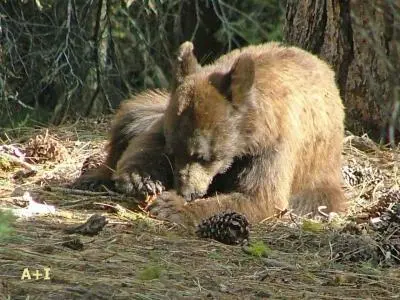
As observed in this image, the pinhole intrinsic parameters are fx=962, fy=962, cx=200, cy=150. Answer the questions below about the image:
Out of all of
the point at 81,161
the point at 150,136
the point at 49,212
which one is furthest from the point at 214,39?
the point at 49,212

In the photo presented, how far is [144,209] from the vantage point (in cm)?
629

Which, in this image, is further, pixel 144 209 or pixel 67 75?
pixel 67 75

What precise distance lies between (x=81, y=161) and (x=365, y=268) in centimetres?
333

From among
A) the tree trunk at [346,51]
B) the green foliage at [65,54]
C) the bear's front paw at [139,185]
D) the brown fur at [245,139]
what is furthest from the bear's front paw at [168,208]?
the tree trunk at [346,51]

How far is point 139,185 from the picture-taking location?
652cm

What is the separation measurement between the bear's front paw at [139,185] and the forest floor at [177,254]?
0.24 ft

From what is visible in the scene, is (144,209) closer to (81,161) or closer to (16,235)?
(16,235)

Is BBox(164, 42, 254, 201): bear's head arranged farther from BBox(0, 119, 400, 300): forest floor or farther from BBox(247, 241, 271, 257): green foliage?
BBox(247, 241, 271, 257): green foliage

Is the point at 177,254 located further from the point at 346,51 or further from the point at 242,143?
the point at 346,51

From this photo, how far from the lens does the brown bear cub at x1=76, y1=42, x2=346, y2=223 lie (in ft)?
20.5

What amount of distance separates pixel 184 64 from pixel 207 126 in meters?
0.56

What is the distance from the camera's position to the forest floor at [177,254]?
4.43m

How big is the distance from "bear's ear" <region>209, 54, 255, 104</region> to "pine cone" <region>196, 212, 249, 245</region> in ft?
3.18

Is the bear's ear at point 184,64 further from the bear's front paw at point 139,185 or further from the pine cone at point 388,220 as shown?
the pine cone at point 388,220
